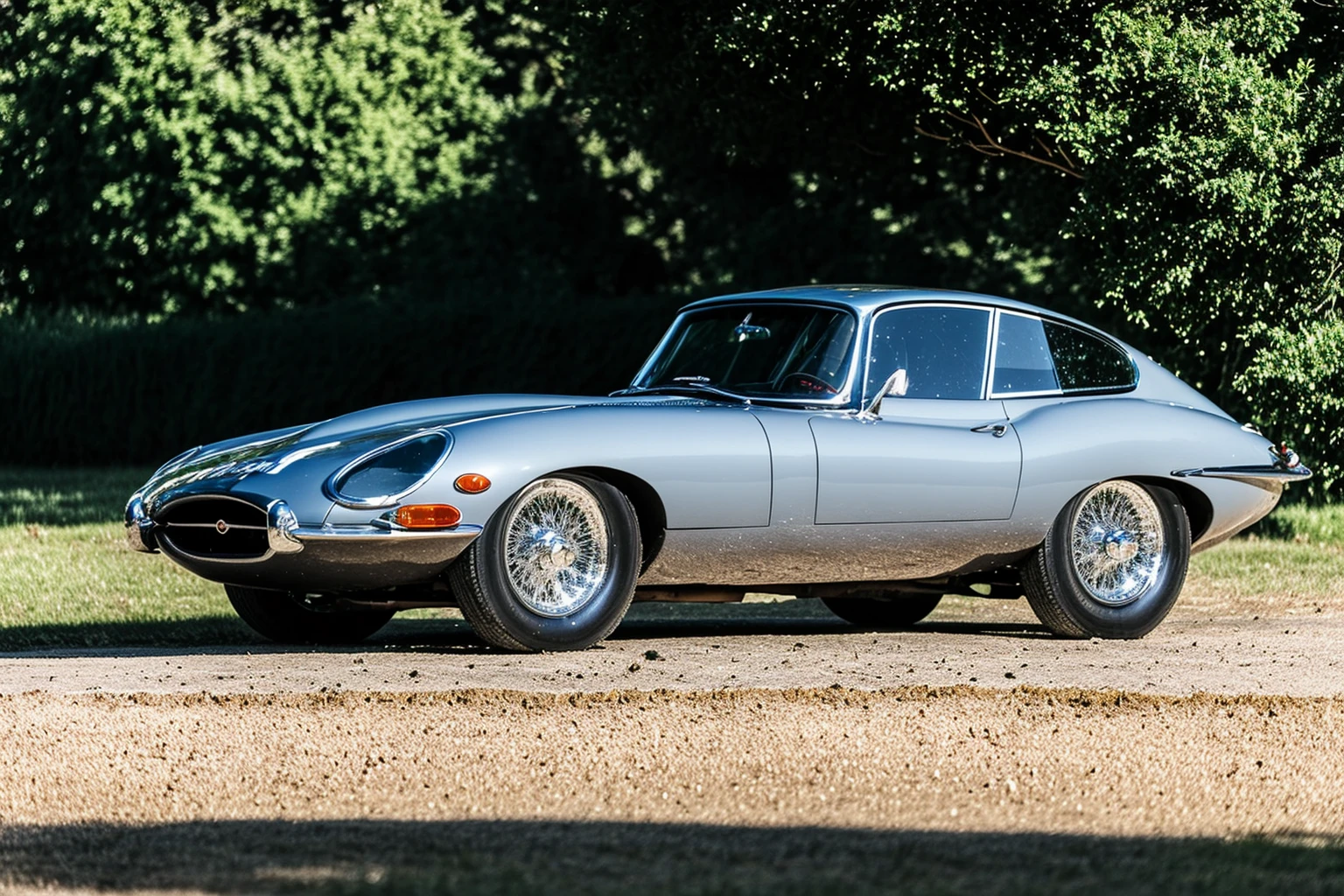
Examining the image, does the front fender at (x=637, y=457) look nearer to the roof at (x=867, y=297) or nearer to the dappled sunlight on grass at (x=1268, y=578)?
the roof at (x=867, y=297)

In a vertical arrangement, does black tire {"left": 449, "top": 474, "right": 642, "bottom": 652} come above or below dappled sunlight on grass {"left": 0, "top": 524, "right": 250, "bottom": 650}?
above

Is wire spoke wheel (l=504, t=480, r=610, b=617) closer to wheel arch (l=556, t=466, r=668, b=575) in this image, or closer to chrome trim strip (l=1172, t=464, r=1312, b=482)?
wheel arch (l=556, t=466, r=668, b=575)

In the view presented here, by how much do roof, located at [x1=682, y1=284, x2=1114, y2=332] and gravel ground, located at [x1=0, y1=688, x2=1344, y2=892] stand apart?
2196mm

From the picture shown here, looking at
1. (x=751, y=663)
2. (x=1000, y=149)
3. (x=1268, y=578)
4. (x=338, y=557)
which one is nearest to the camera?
(x=338, y=557)

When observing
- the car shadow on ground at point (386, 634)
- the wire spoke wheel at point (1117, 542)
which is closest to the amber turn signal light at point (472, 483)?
the car shadow on ground at point (386, 634)

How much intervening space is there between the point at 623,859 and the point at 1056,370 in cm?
492

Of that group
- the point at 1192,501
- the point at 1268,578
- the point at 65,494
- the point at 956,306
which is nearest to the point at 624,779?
the point at 956,306

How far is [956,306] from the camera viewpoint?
8.74m

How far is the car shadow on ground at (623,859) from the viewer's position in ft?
14.4

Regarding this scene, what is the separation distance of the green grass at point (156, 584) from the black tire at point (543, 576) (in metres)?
2.36

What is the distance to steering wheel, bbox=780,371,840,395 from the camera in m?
8.26

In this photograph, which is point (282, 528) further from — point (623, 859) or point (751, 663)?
point (623, 859)

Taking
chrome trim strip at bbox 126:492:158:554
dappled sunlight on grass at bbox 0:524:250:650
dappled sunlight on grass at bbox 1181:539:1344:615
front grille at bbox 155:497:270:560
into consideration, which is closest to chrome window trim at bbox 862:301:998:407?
front grille at bbox 155:497:270:560

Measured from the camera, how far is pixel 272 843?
15.9 feet
